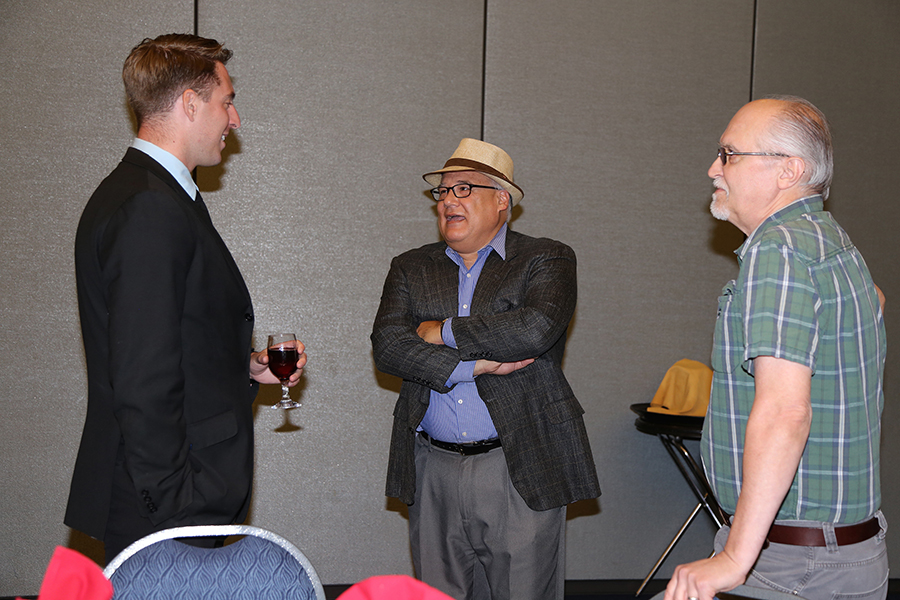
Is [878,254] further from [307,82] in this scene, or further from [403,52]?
[307,82]

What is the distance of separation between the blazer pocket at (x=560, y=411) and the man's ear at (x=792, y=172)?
1.22 meters

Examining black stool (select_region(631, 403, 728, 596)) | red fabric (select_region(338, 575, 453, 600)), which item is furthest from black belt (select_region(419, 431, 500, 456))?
red fabric (select_region(338, 575, 453, 600))

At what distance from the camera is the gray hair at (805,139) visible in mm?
1408

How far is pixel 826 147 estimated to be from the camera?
4.67ft

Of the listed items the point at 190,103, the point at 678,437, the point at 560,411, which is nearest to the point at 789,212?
the point at 560,411

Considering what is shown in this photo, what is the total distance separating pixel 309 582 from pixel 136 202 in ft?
2.95

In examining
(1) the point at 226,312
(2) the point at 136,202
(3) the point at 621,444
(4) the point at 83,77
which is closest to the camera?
(2) the point at 136,202

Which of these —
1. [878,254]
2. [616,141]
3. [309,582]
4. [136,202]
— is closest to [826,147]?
[309,582]

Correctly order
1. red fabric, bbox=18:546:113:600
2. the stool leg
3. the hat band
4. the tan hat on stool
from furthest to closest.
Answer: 1. the stool leg
2. the tan hat on stool
3. the hat band
4. red fabric, bbox=18:546:113:600

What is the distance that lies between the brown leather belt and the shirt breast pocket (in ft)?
1.09

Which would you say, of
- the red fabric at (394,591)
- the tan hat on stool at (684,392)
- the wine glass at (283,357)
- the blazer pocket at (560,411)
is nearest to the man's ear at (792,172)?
the red fabric at (394,591)

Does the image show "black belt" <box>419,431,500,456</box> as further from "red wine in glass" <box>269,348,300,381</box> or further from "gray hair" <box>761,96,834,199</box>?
"gray hair" <box>761,96,834,199</box>

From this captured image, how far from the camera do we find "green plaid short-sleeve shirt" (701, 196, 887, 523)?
127cm

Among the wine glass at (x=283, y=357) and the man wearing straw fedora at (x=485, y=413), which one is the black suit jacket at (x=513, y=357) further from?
the wine glass at (x=283, y=357)
